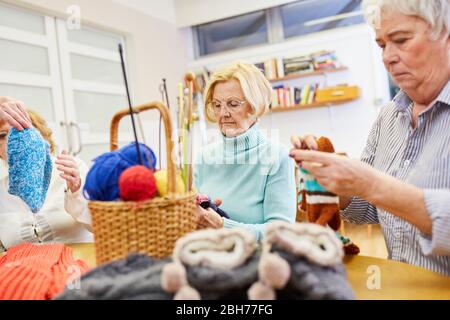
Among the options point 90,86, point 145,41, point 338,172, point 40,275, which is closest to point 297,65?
point 145,41

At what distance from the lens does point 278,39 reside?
4.66 meters

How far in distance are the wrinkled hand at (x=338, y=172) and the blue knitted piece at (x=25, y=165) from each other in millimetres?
751

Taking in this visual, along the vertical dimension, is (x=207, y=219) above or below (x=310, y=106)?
below

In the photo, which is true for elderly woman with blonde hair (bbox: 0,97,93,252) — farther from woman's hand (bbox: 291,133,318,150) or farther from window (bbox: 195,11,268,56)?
window (bbox: 195,11,268,56)

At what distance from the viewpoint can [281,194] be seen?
4.30 feet

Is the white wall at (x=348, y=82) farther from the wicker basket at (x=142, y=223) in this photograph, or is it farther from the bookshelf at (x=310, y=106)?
the wicker basket at (x=142, y=223)

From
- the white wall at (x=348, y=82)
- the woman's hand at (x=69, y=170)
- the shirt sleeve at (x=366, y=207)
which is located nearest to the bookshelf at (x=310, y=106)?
the white wall at (x=348, y=82)

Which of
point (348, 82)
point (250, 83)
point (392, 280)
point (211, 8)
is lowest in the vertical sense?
point (392, 280)

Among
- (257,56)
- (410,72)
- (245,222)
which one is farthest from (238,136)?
(257,56)

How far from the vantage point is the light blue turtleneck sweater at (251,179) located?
1318 mm

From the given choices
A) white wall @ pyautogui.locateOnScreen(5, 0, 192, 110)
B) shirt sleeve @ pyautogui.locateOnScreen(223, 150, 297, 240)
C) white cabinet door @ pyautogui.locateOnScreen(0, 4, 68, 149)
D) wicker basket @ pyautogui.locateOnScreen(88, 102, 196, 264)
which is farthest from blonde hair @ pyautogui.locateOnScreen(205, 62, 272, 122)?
white wall @ pyautogui.locateOnScreen(5, 0, 192, 110)

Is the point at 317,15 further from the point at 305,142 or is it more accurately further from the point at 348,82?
the point at 305,142

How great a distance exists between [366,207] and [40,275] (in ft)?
2.62
